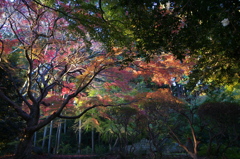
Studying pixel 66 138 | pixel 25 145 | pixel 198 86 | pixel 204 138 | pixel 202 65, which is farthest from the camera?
pixel 66 138

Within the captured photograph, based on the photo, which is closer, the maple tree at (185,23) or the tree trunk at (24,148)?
the maple tree at (185,23)

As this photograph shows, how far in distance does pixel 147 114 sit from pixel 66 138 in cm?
945

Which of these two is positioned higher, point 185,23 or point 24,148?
point 185,23

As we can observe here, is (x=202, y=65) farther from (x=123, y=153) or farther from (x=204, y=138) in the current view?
(x=204, y=138)

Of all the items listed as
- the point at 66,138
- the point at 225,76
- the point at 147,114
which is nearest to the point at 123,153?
the point at 147,114

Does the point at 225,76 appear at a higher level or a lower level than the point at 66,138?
higher

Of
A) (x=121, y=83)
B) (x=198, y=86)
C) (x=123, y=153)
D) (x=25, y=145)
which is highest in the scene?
(x=121, y=83)

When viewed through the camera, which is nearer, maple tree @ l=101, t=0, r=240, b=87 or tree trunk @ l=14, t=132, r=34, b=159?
maple tree @ l=101, t=0, r=240, b=87

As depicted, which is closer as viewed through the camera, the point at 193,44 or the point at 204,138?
the point at 193,44

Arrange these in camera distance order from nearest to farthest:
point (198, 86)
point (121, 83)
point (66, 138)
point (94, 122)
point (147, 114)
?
point (198, 86) < point (121, 83) < point (147, 114) < point (94, 122) < point (66, 138)

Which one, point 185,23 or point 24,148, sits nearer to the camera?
point 185,23

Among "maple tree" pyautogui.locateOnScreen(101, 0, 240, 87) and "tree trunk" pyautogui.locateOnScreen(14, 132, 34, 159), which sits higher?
"maple tree" pyautogui.locateOnScreen(101, 0, 240, 87)

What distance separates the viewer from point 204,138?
1100 centimetres

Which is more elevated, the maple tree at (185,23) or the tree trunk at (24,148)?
the maple tree at (185,23)
